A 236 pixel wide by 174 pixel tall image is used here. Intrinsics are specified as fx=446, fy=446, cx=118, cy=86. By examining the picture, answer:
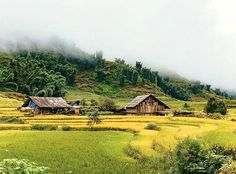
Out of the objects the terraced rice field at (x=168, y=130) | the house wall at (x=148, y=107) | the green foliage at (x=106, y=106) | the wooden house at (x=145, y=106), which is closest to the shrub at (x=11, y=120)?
the terraced rice field at (x=168, y=130)

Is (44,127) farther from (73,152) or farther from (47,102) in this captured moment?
(47,102)

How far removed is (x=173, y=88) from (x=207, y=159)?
139197mm

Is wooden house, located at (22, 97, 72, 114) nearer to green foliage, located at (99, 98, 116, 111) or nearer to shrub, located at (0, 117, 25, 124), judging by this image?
green foliage, located at (99, 98, 116, 111)

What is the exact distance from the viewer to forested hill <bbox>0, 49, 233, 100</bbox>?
10681 centimetres

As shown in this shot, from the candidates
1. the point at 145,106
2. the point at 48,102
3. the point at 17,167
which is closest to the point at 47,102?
the point at 48,102

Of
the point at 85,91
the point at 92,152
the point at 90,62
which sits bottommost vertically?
the point at 92,152

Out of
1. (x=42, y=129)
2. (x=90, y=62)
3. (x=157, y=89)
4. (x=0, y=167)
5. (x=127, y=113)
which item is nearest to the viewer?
(x=0, y=167)

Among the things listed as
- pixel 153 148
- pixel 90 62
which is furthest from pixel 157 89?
pixel 153 148

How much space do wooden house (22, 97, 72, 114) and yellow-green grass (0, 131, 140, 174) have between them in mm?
34336

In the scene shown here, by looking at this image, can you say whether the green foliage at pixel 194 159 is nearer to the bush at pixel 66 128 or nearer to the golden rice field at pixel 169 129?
the golden rice field at pixel 169 129

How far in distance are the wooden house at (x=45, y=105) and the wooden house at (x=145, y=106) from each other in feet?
35.7

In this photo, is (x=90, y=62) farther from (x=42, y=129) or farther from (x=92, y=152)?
(x=92, y=152)

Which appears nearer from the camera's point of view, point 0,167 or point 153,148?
point 0,167

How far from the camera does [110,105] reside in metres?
75.9
